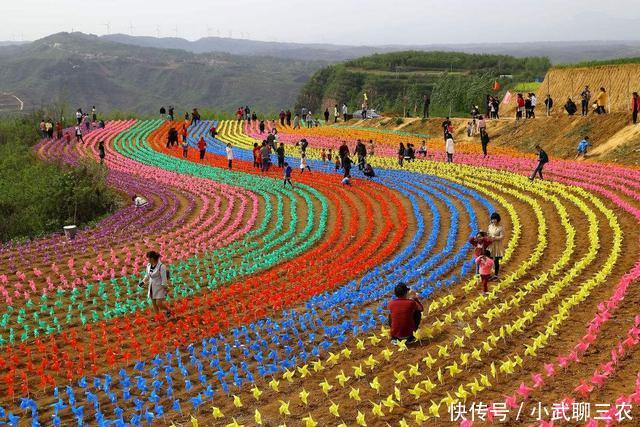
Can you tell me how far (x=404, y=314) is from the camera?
31.9 feet

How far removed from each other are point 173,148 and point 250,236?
21808 mm

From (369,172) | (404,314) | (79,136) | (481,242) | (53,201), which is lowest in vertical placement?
(79,136)

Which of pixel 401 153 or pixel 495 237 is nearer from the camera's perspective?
pixel 495 237

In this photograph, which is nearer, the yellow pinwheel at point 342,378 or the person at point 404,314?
the yellow pinwheel at point 342,378

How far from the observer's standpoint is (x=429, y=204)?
70.4ft

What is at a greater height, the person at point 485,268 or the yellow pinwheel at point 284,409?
the person at point 485,268

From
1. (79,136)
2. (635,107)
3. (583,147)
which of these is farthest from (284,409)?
(79,136)

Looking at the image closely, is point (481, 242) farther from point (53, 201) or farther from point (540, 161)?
point (53, 201)

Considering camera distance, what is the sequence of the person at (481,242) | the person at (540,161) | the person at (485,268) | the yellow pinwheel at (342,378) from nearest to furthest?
the yellow pinwheel at (342,378)
the person at (485,268)
the person at (481,242)
the person at (540,161)

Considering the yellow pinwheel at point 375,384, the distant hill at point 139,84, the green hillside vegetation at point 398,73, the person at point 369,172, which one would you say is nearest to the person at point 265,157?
the person at point 369,172

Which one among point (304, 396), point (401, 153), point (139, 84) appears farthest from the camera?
point (139, 84)

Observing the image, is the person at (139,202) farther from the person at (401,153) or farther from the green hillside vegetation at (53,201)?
the person at (401,153)

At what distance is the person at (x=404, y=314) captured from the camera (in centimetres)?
967

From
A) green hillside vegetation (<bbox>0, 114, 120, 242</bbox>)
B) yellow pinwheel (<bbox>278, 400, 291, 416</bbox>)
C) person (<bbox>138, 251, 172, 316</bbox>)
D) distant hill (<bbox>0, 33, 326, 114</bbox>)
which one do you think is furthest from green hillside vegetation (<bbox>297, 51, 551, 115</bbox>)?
yellow pinwheel (<bbox>278, 400, 291, 416</bbox>)
